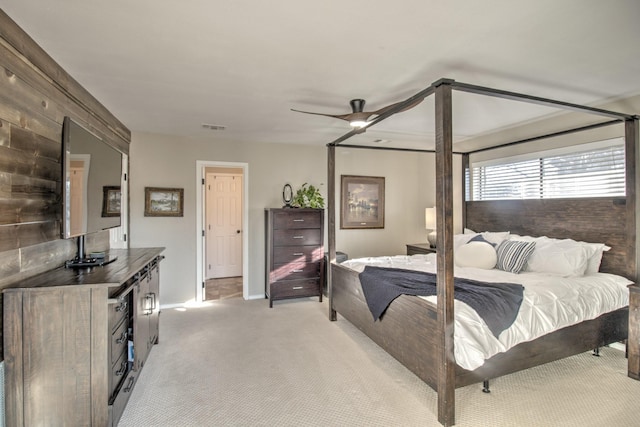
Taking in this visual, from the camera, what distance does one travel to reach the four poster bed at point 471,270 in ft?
6.66

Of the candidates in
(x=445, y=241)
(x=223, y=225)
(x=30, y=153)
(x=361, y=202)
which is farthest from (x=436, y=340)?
(x=223, y=225)

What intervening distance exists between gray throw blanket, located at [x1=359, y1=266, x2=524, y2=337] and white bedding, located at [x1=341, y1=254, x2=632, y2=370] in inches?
2.5

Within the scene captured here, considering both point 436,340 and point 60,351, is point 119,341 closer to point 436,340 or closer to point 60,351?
point 60,351

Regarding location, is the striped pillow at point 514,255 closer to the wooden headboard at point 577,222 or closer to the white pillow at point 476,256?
the white pillow at point 476,256

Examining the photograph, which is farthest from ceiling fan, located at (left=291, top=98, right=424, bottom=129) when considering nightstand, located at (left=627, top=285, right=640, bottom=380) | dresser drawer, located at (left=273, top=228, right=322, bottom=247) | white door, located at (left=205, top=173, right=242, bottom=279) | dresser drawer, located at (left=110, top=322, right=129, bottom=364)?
white door, located at (left=205, top=173, right=242, bottom=279)

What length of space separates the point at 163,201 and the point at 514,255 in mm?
4384

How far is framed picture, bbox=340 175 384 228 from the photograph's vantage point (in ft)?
18.0

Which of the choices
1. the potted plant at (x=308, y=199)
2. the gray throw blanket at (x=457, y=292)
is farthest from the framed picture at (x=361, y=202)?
the gray throw blanket at (x=457, y=292)

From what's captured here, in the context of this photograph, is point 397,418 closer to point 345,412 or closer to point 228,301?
point 345,412

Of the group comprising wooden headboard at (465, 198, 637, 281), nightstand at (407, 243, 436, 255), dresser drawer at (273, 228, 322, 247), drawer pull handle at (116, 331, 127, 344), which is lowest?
drawer pull handle at (116, 331, 127, 344)

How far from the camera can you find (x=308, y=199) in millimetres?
4988

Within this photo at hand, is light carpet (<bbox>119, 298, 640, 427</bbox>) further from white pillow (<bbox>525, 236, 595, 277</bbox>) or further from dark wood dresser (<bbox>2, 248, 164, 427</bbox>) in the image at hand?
white pillow (<bbox>525, 236, 595, 277</bbox>)

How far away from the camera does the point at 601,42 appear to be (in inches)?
80.5

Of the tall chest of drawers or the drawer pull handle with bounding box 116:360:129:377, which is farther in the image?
the tall chest of drawers
